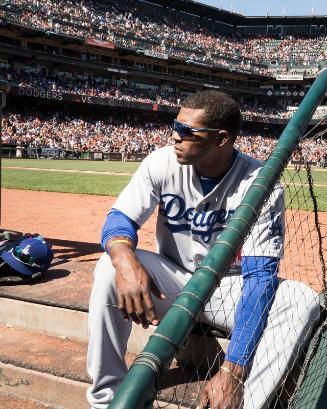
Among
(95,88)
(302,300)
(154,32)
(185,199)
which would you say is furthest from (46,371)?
(154,32)

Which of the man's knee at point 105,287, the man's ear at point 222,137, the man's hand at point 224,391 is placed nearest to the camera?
the man's hand at point 224,391

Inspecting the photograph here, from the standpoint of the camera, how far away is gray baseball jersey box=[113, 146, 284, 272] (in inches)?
99.5

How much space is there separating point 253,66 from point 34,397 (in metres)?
59.8

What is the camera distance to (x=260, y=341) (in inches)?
81.0

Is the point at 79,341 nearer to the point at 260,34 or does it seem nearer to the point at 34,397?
the point at 34,397

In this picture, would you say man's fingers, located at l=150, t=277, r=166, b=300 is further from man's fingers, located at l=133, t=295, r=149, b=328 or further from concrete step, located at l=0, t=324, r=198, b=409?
concrete step, located at l=0, t=324, r=198, b=409

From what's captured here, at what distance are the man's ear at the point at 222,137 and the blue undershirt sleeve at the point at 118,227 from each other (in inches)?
23.9

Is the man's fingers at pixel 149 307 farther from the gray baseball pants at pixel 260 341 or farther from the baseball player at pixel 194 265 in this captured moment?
the gray baseball pants at pixel 260 341

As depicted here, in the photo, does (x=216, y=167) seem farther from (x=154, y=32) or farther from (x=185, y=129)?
(x=154, y=32)

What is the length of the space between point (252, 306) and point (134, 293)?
0.52 metres

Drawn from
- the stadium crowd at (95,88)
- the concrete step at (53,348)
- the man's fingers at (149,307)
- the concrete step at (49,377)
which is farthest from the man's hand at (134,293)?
the stadium crowd at (95,88)

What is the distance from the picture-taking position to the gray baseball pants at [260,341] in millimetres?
1984

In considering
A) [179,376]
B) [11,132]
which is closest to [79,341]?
[179,376]

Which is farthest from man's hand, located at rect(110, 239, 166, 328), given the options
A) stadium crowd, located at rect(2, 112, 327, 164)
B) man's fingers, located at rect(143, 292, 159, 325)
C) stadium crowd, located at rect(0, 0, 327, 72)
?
stadium crowd, located at rect(0, 0, 327, 72)
